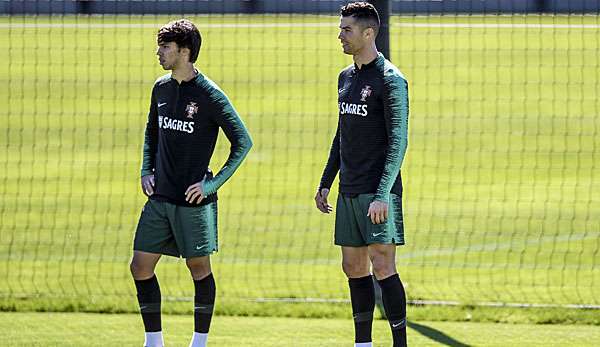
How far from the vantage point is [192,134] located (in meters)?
6.64

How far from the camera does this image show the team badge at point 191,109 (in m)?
6.63

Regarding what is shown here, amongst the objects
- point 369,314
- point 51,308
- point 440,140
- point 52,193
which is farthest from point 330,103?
point 369,314

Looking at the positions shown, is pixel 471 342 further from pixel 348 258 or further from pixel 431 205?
pixel 431 205

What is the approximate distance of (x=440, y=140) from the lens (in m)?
17.8

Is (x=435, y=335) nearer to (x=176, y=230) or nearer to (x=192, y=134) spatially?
(x=176, y=230)

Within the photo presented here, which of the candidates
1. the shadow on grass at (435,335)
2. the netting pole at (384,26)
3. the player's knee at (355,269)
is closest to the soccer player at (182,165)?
the player's knee at (355,269)

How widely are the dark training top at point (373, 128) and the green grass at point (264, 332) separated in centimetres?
144

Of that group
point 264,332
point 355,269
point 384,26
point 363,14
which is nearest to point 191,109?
point 363,14

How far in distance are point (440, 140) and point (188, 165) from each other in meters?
11.4

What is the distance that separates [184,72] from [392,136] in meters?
1.16

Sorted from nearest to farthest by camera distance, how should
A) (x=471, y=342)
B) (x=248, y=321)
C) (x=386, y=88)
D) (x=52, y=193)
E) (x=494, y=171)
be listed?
(x=386, y=88), (x=471, y=342), (x=248, y=321), (x=52, y=193), (x=494, y=171)

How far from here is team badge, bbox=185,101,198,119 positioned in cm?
663

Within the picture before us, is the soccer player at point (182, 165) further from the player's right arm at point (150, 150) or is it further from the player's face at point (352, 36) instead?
the player's face at point (352, 36)

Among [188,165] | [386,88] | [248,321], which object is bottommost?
[248,321]
